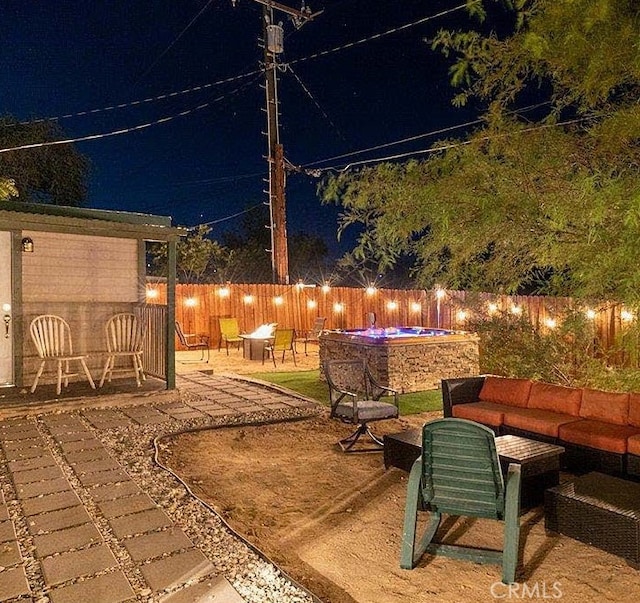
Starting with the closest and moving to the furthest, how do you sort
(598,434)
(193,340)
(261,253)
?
(598,434) → (193,340) → (261,253)

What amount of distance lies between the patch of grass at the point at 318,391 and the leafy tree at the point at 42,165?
11781 millimetres

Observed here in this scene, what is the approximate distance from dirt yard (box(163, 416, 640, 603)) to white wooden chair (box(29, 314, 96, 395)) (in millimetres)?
2521

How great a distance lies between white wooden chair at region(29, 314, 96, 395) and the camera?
720 cm

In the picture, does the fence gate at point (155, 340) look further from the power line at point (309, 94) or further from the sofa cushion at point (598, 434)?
the power line at point (309, 94)

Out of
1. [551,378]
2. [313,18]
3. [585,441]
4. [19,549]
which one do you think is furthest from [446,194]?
[313,18]

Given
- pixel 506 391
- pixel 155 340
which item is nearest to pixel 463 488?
pixel 506 391

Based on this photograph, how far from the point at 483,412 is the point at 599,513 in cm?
225

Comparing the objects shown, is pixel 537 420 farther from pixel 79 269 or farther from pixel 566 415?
pixel 79 269

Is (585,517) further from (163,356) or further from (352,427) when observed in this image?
(163,356)

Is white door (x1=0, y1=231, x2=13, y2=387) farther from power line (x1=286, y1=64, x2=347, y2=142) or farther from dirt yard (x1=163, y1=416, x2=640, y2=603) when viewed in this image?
power line (x1=286, y1=64, x2=347, y2=142)

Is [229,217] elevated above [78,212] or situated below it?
above

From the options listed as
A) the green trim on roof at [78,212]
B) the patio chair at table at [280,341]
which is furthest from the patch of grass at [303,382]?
the green trim on roof at [78,212]

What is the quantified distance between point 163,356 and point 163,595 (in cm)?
548

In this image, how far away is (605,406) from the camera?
4930 millimetres
